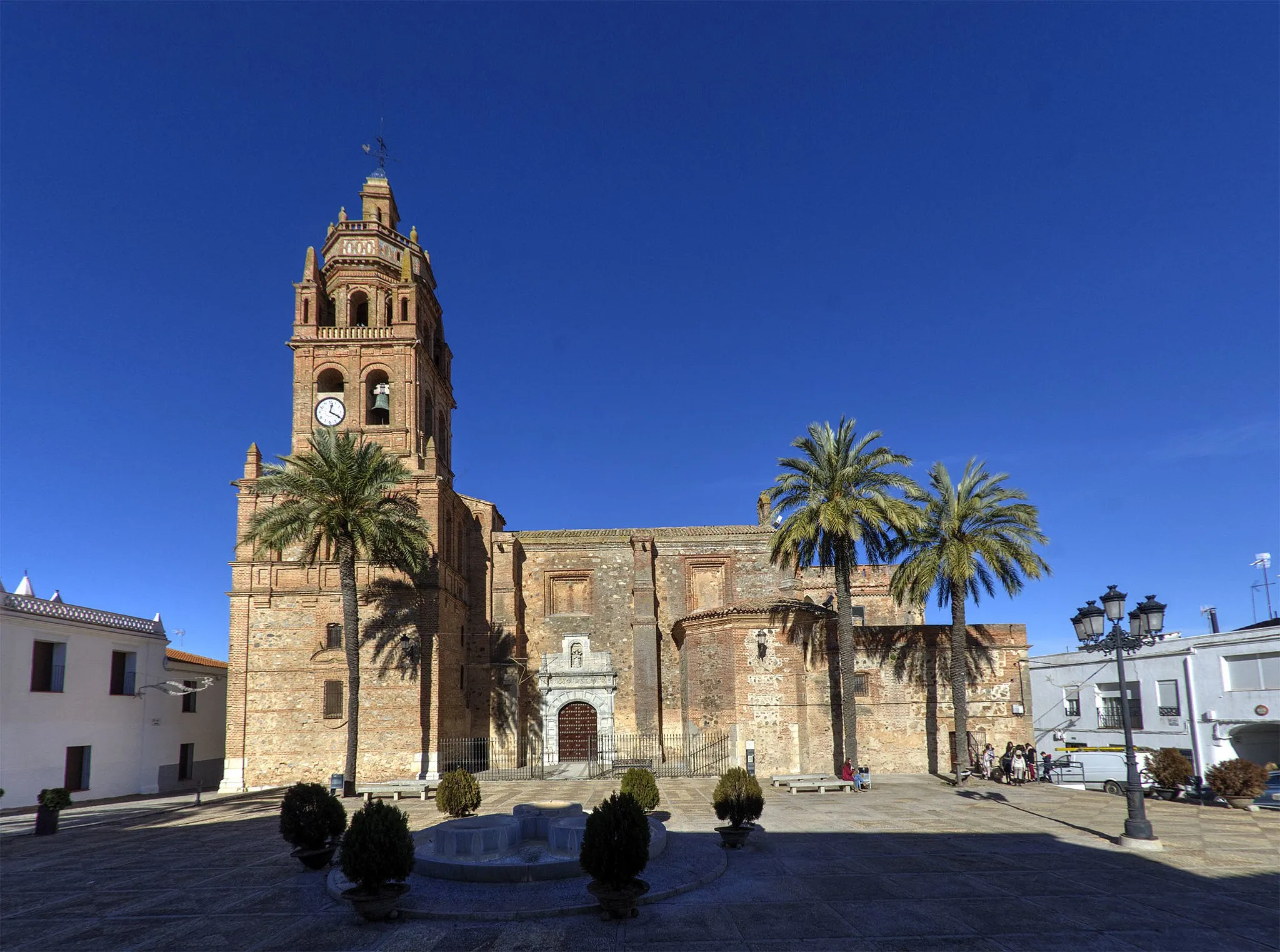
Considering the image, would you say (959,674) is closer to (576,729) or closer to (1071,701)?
(1071,701)

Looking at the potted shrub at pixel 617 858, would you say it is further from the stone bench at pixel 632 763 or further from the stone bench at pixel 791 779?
the stone bench at pixel 632 763

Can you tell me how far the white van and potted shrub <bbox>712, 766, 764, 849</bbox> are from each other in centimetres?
1394

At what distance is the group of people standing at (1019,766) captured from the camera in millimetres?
25469

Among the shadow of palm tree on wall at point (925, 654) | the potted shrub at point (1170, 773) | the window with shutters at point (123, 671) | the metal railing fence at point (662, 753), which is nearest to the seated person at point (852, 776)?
the metal railing fence at point (662, 753)

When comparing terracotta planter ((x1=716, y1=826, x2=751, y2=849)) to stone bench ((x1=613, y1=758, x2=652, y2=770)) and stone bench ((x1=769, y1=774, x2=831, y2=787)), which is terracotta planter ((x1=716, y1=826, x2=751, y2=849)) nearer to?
stone bench ((x1=769, y1=774, x2=831, y2=787))

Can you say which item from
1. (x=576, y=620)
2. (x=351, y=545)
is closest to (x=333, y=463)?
(x=351, y=545)

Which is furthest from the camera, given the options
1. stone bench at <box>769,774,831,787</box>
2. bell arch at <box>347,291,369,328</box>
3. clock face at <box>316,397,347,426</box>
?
bell arch at <box>347,291,369,328</box>

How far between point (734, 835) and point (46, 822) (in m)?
16.5

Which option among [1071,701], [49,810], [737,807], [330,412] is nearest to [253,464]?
[330,412]

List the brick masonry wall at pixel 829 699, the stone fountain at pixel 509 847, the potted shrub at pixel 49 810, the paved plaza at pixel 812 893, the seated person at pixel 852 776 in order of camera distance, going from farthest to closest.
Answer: the brick masonry wall at pixel 829 699 < the seated person at pixel 852 776 < the potted shrub at pixel 49 810 < the stone fountain at pixel 509 847 < the paved plaza at pixel 812 893

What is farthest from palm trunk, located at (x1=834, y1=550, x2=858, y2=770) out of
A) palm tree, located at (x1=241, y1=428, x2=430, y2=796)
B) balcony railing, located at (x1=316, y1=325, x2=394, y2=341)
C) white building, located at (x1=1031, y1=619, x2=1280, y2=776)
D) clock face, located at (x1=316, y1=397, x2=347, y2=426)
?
clock face, located at (x1=316, y1=397, x2=347, y2=426)

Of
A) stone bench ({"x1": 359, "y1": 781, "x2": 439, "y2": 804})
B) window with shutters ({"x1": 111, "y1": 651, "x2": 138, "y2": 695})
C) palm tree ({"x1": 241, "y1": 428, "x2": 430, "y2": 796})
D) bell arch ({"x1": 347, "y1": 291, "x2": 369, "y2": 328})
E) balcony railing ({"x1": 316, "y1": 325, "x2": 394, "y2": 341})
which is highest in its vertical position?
bell arch ({"x1": 347, "y1": 291, "x2": 369, "y2": 328})

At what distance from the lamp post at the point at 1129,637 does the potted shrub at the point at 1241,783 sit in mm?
5055

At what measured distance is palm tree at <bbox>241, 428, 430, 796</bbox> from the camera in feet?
76.8
